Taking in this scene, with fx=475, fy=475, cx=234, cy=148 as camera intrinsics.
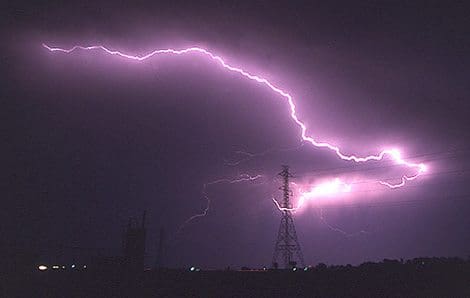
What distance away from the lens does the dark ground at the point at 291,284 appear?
74.0ft

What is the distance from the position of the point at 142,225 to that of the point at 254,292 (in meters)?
22.2

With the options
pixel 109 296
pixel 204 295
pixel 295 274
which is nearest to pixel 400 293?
pixel 295 274

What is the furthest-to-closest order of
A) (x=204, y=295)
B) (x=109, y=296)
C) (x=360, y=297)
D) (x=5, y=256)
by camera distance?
1. (x=5, y=256)
2. (x=109, y=296)
3. (x=204, y=295)
4. (x=360, y=297)

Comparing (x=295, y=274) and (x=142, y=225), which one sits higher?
(x=142, y=225)

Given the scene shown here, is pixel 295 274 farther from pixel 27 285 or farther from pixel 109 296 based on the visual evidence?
pixel 27 285

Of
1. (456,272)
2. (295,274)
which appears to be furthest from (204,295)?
(456,272)

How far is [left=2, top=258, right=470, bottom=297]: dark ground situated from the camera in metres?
22.6

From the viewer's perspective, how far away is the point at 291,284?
2317cm

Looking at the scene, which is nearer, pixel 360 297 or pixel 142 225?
pixel 360 297

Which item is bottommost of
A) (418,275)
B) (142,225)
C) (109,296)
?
(109,296)

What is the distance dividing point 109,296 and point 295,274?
9787 millimetres

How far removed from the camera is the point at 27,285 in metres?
28.9

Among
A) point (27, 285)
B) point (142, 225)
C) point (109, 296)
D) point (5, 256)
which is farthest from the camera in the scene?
point (142, 225)

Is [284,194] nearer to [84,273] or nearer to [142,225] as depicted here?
[84,273]
